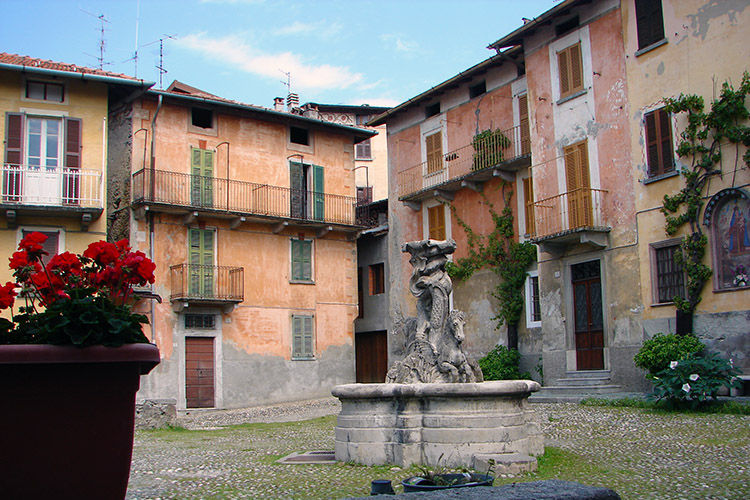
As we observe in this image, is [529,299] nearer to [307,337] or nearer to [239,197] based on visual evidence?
[307,337]

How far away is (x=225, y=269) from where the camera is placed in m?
26.6

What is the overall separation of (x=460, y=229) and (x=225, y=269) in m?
8.31

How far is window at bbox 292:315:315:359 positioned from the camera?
1105 inches

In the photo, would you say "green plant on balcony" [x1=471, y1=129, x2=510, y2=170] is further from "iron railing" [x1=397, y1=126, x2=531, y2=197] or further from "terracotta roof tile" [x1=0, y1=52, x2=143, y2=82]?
"terracotta roof tile" [x1=0, y1=52, x2=143, y2=82]

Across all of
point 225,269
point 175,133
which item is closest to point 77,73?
point 175,133

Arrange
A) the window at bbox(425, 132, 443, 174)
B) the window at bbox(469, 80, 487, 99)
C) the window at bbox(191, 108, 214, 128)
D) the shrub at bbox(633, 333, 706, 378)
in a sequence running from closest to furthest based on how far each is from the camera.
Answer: the shrub at bbox(633, 333, 706, 378)
the window at bbox(469, 80, 487, 99)
the window at bbox(191, 108, 214, 128)
the window at bbox(425, 132, 443, 174)

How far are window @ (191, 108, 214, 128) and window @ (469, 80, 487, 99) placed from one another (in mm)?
9258

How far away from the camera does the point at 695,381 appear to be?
1489cm

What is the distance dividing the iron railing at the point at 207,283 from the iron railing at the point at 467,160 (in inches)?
291

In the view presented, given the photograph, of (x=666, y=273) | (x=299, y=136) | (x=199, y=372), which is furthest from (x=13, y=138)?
(x=666, y=273)

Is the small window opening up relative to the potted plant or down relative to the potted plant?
up

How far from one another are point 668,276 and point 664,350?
229 centimetres

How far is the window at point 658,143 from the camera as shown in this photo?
746 inches

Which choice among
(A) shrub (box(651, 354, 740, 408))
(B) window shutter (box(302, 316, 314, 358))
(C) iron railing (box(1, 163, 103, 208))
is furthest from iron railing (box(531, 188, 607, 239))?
(C) iron railing (box(1, 163, 103, 208))
